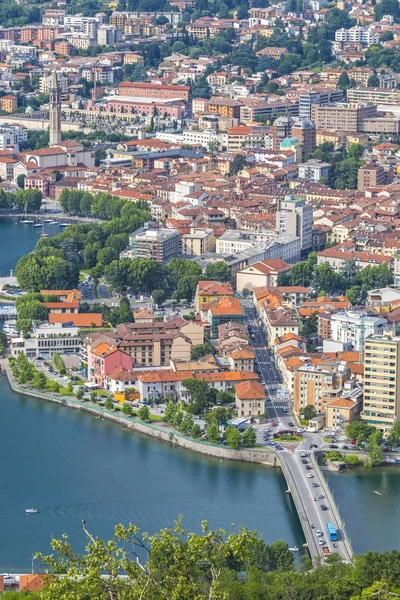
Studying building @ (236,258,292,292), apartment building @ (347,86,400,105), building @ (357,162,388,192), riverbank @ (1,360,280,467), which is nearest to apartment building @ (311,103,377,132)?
apartment building @ (347,86,400,105)

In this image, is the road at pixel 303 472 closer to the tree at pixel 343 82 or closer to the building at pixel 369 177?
the building at pixel 369 177

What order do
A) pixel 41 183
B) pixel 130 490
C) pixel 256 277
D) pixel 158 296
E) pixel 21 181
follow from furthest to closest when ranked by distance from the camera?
pixel 21 181
pixel 41 183
pixel 256 277
pixel 158 296
pixel 130 490

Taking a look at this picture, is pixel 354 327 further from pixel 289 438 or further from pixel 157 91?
pixel 157 91

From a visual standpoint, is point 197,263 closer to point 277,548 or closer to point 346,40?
point 277,548

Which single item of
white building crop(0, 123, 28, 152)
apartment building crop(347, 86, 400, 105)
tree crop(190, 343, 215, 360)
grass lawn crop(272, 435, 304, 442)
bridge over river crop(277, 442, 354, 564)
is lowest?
white building crop(0, 123, 28, 152)

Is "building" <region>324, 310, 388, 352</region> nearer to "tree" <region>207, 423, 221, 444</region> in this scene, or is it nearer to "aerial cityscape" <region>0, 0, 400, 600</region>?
"aerial cityscape" <region>0, 0, 400, 600</region>

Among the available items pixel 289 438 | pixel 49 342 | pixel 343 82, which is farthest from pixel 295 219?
pixel 343 82

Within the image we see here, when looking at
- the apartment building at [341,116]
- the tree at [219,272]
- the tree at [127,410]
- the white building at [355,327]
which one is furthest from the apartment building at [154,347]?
the apartment building at [341,116]
